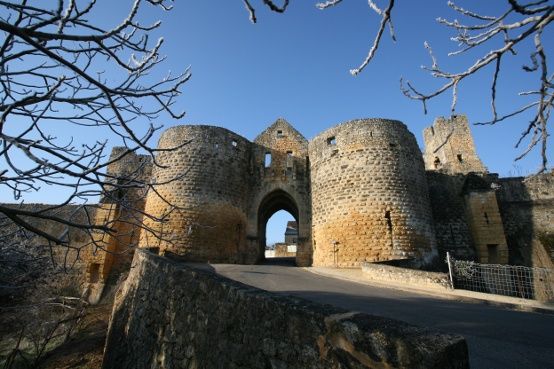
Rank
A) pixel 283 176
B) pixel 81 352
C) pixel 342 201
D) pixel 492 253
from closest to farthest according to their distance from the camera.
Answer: pixel 81 352 < pixel 342 201 < pixel 492 253 < pixel 283 176

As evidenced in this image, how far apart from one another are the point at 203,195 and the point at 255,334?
1248 centimetres

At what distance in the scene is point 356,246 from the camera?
1223 centimetres

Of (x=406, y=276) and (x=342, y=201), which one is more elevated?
(x=342, y=201)

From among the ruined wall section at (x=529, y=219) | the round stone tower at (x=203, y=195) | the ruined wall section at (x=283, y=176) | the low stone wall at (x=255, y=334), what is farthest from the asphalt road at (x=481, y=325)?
the ruined wall section at (x=529, y=219)

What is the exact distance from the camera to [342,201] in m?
13.3

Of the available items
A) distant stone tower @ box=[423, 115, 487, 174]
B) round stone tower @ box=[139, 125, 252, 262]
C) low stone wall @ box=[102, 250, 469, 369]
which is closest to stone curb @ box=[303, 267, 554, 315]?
low stone wall @ box=[102, 250, 469, 369]

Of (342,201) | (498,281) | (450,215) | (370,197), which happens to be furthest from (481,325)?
(450,215)

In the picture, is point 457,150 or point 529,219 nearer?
point 529,219

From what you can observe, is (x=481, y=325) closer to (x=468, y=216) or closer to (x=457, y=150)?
(x=468, y=216)

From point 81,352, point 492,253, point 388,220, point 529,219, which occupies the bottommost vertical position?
point 81,352

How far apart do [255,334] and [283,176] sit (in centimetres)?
1487

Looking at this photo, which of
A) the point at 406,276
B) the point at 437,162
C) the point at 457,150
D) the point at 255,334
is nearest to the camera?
the point at 255,334

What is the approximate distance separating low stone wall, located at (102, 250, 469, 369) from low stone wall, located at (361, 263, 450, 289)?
22.8 feet

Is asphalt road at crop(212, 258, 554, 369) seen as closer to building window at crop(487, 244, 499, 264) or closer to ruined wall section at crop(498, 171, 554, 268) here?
building window at crop(487, 244, 499, 264)
